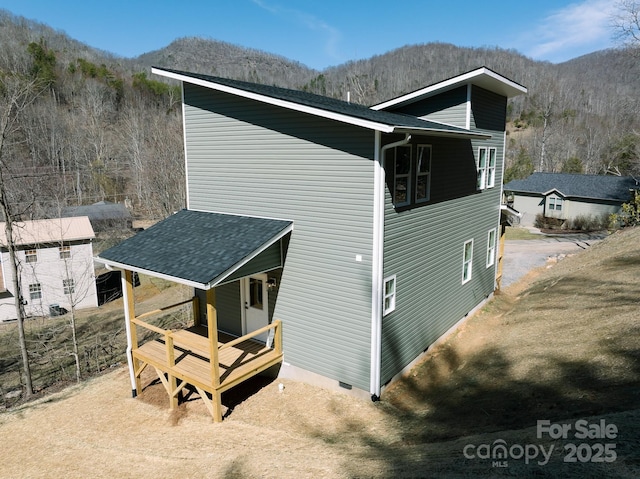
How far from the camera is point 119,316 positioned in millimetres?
21734

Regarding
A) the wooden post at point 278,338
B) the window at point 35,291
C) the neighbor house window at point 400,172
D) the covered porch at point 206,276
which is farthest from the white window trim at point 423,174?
the window at point 35,291

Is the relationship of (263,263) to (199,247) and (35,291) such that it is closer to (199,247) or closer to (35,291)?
(199,247)

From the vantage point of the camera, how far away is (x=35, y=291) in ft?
75.3

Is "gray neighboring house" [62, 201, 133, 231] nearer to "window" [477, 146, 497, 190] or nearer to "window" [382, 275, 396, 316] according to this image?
"window" [477, 146, 497, 190]

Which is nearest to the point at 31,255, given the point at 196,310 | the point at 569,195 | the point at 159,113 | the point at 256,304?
the point at 196,310

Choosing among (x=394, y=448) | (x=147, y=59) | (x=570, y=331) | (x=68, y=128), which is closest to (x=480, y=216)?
(x=570, y=331)

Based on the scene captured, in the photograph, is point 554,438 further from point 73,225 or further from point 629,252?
point 73,225

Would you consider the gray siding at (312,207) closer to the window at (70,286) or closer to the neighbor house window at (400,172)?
the neighbor house window at (400,172)

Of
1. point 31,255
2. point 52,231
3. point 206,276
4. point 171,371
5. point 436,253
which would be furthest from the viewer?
point 31,255

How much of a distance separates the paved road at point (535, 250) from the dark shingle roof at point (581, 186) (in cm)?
367

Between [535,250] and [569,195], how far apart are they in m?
11.2

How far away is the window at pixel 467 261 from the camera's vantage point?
504 inches

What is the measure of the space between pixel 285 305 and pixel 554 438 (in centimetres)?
557

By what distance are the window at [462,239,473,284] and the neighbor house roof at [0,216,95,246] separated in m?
18.4
